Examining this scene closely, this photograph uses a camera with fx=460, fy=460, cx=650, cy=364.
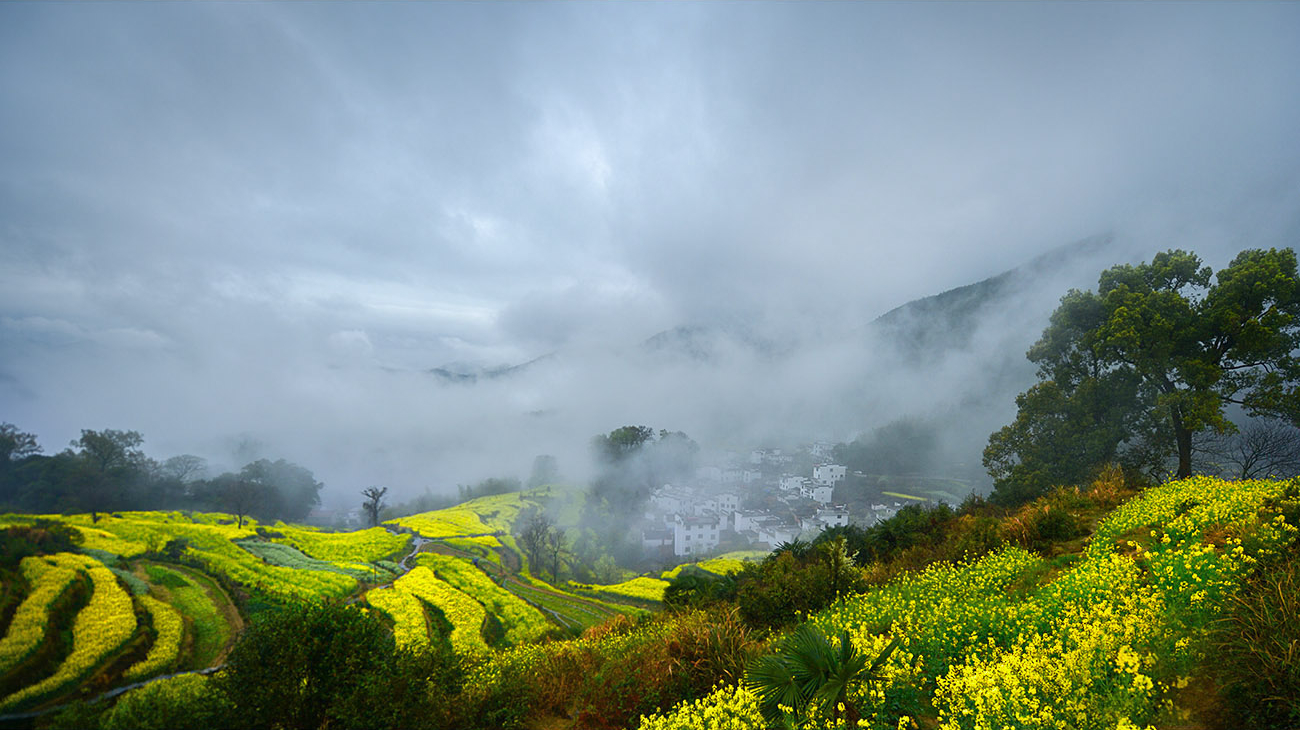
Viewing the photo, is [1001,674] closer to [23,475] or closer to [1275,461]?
[1275,461]

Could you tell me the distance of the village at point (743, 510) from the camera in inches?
2334

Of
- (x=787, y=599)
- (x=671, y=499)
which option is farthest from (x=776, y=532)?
(x=787, y=599)

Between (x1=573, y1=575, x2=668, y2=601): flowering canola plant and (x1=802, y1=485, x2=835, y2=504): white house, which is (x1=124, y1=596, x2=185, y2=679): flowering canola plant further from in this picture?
(x1=802, y1=485, x2=835, y2=504): white house

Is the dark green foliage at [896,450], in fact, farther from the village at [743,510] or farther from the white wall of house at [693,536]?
the white wall of house at [693,536]

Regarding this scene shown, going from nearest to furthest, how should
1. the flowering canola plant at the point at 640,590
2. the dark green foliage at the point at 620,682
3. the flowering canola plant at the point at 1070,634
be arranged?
the flowering canola plant at the point at 1070,634 → the dark green foliage at the point at 620,682 → the flowering canola plant at the point at 640,590

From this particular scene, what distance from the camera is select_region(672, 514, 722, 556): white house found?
59281 millimetres

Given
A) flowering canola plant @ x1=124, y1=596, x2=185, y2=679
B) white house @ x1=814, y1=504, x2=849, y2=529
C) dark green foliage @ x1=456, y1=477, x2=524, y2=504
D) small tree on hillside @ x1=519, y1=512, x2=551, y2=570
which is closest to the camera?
flowering canola plant @ x1=124, y1=596, x2=185, y2=679

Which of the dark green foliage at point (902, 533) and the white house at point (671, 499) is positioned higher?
the dark green foliage at point (902, 533)

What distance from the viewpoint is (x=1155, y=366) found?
17.8 metres

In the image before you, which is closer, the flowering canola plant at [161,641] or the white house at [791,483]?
the flowering canola plant at [161,641]

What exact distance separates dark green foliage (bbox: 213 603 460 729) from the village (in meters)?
41.8

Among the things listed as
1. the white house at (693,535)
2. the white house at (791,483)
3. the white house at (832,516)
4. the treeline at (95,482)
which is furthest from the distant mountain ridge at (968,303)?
the treeline at (95,482)

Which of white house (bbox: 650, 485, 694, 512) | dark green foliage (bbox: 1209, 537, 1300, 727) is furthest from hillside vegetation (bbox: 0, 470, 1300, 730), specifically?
white house (bbox: 650, 485, 694, 512)

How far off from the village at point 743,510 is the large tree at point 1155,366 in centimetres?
2270
